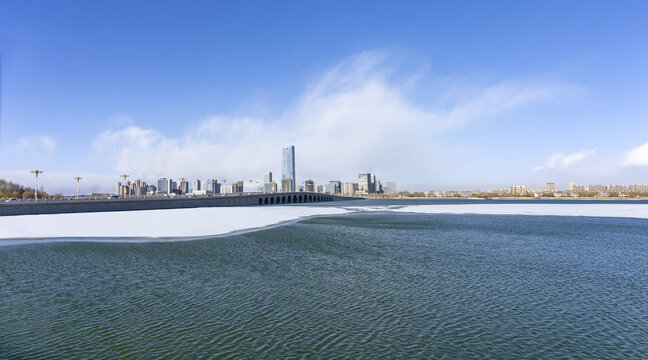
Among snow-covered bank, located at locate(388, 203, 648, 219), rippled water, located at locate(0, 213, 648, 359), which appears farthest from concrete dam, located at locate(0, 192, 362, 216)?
snow-covered bank, located at locate(388, 203, 648, 219)

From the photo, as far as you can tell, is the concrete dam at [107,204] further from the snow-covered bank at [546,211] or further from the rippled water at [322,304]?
the snow-covered bank at [546,211]

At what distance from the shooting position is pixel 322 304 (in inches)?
529

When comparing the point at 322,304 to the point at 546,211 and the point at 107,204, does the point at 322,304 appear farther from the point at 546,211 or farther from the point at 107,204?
the point at 546,211

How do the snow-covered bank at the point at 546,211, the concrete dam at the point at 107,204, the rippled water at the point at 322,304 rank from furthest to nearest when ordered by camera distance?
the snow-covered bank at the point at 546,211 < the concrete dam at the point at 107,204 < the rippled water at the point at 322,304

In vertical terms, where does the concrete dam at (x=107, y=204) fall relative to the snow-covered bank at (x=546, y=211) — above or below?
above

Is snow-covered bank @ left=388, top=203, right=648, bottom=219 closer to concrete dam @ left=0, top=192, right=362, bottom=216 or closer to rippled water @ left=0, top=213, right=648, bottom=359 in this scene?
rippled water @ left=0, top=213, right=648, bottom=359

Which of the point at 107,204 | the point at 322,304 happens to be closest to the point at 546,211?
the point at 322,304

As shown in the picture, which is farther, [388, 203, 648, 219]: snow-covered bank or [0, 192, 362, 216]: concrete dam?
[388, 203, 648, 219]: snow-covered bank

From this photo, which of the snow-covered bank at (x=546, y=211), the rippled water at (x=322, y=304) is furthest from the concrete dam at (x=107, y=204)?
the snow-covered bank at (x=546, y=211)

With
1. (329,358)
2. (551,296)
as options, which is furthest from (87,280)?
(551,296)

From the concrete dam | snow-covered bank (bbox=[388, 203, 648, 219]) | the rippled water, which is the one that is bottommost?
snow-covered bank (bbox=[388, 203, 648, 219])

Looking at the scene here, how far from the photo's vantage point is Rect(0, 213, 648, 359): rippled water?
32.0ft

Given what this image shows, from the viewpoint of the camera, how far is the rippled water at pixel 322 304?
9.77m

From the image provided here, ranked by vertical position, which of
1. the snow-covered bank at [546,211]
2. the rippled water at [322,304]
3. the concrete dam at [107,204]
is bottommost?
the snow-covered bank at [546,211]
